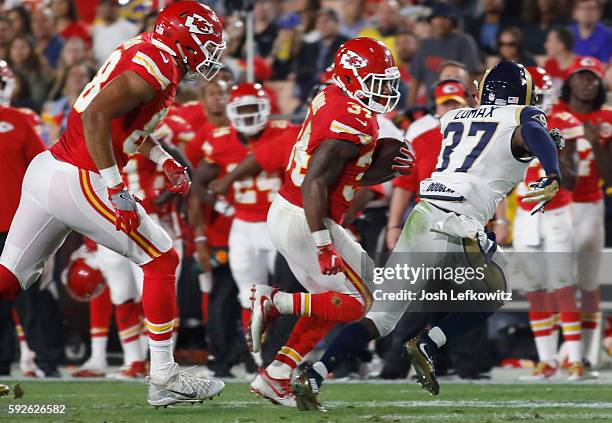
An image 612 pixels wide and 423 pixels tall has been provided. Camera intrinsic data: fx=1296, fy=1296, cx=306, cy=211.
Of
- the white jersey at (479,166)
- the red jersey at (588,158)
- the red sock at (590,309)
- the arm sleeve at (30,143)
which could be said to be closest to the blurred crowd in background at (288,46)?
the red sock at (590,309)

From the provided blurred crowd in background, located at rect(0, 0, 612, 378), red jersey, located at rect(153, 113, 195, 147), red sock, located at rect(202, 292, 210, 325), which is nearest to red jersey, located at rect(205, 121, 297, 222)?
blurred crowd in background, located at rect(0, 0, 612, 378)

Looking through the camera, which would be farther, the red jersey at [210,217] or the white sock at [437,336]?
the red jersey at [210,217]

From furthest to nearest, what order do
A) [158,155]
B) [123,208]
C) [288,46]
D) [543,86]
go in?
[288,46] → [543,86] → [158,155] → [123,208]

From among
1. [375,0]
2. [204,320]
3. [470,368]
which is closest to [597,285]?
[470,368]

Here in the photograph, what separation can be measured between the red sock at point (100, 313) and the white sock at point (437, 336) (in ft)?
10.6

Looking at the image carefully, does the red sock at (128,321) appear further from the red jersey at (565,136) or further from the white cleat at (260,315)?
the red jersey at (565,136)

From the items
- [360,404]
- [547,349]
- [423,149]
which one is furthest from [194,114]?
[360,404]

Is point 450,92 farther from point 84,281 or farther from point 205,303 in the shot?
point 84,281

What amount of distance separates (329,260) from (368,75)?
0.93 m

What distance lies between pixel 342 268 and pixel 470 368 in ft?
8.30

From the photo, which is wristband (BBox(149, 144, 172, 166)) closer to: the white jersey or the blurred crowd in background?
the white jersey

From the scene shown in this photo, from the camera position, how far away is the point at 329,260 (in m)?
5.85

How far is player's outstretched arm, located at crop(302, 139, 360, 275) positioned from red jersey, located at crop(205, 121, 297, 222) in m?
2.48

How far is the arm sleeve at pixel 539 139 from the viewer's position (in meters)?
5.65
